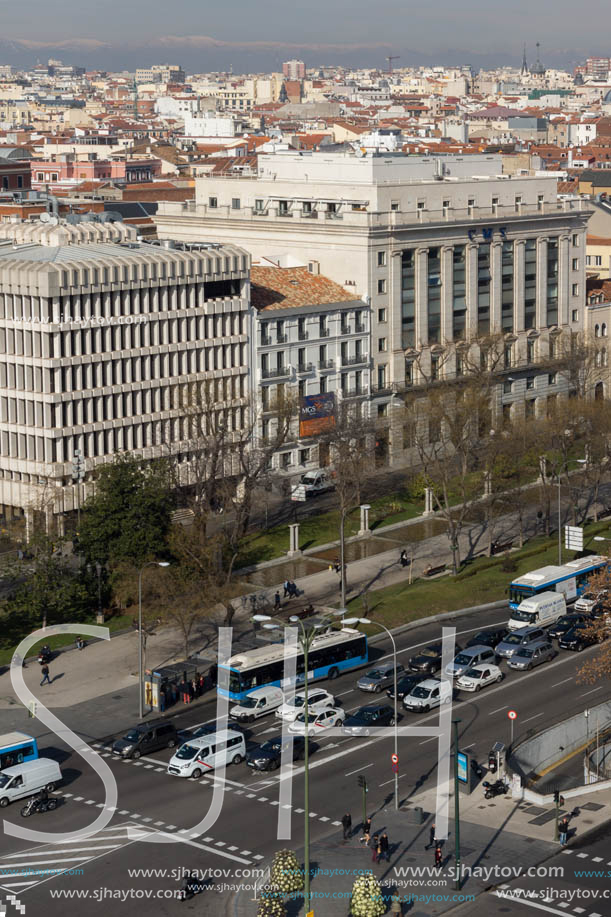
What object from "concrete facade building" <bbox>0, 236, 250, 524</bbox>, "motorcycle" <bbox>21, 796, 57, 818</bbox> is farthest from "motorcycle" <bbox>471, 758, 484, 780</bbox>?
"concrete facade building" <bbox>0, 236, 250, 524</bbox>

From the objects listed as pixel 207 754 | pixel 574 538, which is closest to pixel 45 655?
pixel 207 754

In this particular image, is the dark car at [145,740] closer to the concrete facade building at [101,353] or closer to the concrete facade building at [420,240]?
the concrete facade building at [101,353]

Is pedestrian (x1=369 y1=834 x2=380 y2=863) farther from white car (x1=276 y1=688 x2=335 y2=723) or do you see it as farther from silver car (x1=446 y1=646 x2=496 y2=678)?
silver car (x1=446 y1=646 x2=496 y2=678)

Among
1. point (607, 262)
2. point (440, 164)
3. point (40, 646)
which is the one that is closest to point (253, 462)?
point (40, 646)

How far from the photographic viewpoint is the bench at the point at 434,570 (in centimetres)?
10827

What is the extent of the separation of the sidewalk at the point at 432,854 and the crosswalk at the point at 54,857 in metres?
7.47

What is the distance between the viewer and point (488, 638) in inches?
3723

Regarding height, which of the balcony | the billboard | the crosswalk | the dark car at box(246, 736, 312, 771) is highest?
the balcony

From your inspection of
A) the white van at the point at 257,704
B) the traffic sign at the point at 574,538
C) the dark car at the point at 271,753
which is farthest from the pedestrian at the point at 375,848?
the traffic sign at the point at 574,538

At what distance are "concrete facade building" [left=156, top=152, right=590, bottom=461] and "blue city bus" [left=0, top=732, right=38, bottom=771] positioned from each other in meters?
64.2

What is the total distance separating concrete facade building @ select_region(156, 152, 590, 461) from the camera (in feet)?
454

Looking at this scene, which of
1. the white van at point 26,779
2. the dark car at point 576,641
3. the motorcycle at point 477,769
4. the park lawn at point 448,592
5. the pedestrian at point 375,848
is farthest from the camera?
the park lawn at point 448,592

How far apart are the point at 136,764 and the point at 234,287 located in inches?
2221

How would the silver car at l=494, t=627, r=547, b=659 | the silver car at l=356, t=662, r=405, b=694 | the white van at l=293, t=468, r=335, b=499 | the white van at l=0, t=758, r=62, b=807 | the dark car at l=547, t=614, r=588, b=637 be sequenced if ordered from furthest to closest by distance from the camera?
the white van at l=293, t=468, r=335, b=499 → the dark car at l=547, t=614, r=588, b=637 → the silver car at l=494, t=627, r=547, b=659 → the silver car at l=356, t=662, r=405, b=694 → the white van at l=0, t=758, r=62, b=807
